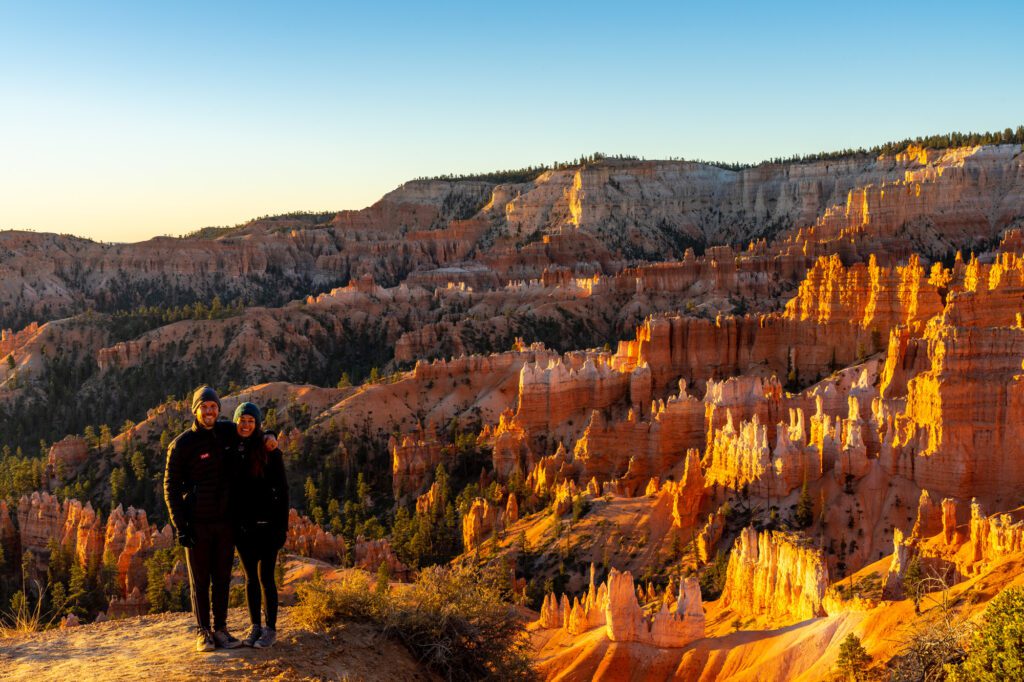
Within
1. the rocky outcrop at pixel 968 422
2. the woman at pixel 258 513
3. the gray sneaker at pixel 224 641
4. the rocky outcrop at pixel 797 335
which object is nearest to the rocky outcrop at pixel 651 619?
the rocky outcrop at pixel 968 422

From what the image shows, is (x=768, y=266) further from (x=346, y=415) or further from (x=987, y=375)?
(x=987, y=375)

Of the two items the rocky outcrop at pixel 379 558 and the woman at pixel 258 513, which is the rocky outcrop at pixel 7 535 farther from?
the woman at pixel 258 513

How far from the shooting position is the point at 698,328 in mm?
60812

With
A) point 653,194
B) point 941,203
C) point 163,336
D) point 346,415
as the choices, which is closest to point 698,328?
point 346,415

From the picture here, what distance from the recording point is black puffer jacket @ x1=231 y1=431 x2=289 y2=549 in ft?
37.0

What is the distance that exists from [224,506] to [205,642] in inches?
74.1

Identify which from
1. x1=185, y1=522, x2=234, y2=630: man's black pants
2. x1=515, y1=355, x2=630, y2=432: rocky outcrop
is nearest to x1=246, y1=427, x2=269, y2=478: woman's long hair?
x1=185, y1=522, x2=234, y2=630: man's black pants

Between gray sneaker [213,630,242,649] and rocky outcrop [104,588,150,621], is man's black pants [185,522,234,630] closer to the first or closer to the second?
gray sneaker [213,630,242,649]

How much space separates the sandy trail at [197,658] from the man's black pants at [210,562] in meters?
0.73

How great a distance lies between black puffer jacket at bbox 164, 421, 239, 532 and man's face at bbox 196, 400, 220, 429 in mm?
109

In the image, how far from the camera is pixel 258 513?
11414 mm

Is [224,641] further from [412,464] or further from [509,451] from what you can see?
[412,464]

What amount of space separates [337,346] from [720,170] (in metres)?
104

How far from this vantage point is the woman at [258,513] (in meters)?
11.3
